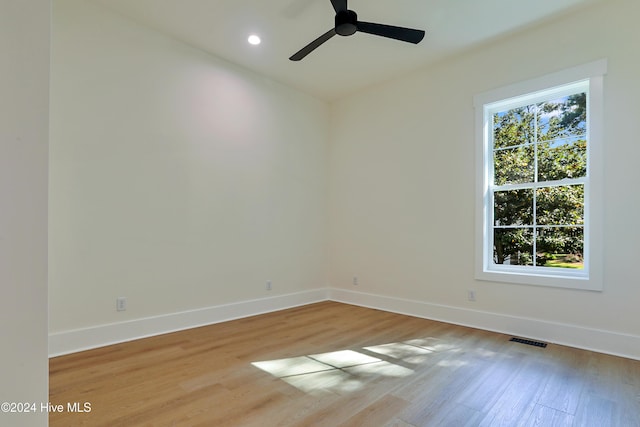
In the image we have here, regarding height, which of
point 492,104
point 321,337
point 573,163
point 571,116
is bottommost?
point 321,337

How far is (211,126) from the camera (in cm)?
367

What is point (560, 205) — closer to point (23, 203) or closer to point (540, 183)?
point (540, 183)

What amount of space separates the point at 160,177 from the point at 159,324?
146 centimetres

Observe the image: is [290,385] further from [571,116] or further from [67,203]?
[571,116]

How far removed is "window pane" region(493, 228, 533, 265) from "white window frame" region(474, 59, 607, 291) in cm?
6

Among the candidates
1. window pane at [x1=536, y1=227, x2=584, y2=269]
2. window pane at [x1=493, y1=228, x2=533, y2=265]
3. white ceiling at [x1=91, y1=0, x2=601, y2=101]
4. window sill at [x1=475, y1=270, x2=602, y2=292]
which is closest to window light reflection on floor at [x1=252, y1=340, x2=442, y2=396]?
window sill at [x1=475, y1=270, x2=602, y2=292]

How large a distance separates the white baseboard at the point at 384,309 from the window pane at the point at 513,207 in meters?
0.98

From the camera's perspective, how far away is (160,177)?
10.8 ft

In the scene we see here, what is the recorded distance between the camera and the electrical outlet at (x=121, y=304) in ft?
9.75

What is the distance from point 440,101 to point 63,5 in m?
3.79

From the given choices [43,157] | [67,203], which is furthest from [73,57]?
[43,157]

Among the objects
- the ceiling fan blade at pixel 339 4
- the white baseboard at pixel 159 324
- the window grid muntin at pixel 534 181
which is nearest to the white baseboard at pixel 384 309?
the white baseboard at pixel 159 324

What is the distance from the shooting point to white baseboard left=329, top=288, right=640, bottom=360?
2.70 m

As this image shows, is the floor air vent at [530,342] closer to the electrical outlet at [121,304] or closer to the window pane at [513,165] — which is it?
the window pane at [513,165]
